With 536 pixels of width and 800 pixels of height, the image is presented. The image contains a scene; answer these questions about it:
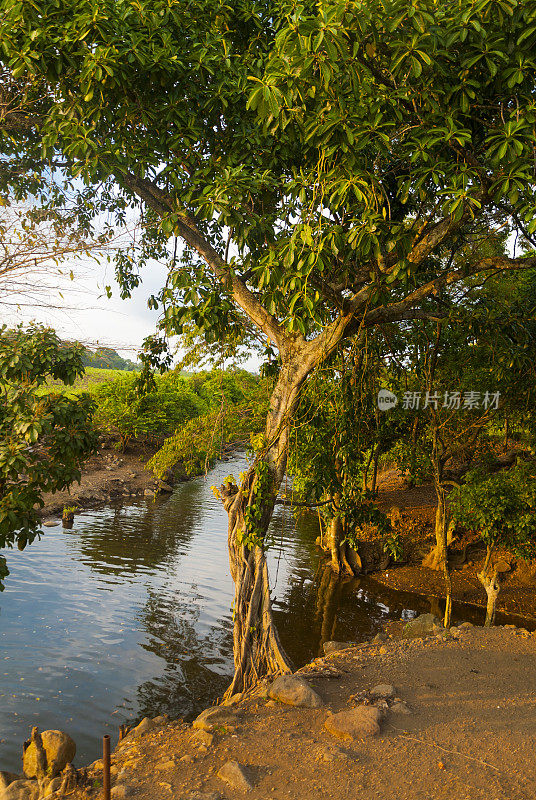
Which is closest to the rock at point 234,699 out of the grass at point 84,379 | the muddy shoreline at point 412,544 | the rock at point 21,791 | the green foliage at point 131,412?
the rock at point 21,791

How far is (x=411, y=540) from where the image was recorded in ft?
47.2

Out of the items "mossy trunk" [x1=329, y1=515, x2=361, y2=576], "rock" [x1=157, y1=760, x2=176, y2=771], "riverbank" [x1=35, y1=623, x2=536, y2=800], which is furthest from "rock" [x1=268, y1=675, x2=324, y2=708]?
"mossy trunk" [x1=329, y1=515, x2=361, y2=576]

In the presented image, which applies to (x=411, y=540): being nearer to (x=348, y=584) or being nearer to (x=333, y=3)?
(x=348, y=584)

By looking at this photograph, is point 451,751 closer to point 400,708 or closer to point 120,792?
point 400,708

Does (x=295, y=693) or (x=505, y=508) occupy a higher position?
(x=505, y=508)

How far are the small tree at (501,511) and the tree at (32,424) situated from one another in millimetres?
6671

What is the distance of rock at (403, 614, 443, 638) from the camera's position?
9.39 metres

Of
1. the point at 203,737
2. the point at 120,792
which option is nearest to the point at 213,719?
the point at 203,737

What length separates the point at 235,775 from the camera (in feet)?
15.0

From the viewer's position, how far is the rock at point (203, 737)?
5168 millimetres

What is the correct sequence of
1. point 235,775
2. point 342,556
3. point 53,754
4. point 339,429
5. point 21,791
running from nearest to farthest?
1. point 235,775
2. point 21,791
3. point 53,754
4. point 339,429
5. point 342,556

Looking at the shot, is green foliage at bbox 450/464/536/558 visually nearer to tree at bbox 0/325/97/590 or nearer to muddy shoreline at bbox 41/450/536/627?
muddy shoreline at bbox 41/450/536/627

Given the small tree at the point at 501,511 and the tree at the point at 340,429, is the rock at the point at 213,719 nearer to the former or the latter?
the tree at the point at 340,429

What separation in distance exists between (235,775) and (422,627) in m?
5.84
